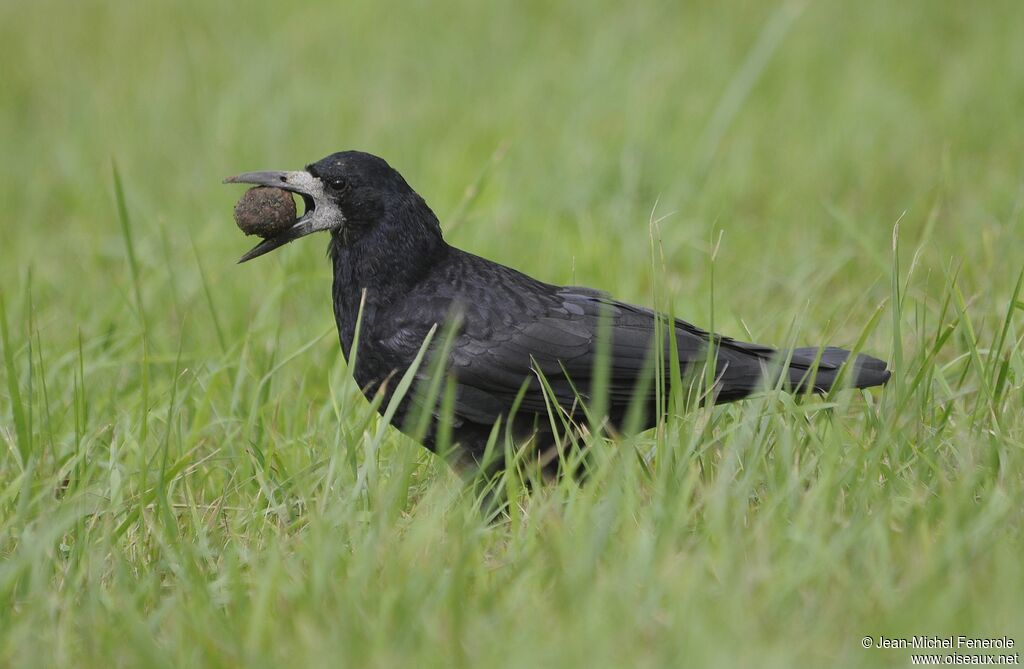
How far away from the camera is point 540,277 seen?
16.2 ft

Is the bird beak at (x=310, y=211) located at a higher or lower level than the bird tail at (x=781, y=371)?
higher

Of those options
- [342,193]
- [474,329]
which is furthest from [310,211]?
[474,329]

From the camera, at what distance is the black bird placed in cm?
326

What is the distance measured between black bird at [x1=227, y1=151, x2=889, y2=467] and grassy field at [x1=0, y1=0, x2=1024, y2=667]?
140 millimetres

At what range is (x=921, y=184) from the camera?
5594 mm

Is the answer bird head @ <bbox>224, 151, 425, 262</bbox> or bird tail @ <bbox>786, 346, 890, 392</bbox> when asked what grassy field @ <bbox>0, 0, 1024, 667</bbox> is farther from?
bird head @ <bbox>224, 151, 425, 262</bbox>

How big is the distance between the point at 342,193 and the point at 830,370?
4.66 feet

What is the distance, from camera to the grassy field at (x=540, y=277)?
2.15 metres

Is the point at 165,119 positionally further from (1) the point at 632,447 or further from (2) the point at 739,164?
(1) the point at 632,447

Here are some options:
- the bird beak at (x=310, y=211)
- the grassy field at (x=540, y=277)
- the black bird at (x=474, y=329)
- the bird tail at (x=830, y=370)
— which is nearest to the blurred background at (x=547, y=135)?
the grassy field at (x=540, y=277)

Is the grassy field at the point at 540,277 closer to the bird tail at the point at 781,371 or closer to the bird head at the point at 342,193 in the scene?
the bird tail at the point at 781,371

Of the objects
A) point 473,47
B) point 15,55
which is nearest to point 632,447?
point 473,47

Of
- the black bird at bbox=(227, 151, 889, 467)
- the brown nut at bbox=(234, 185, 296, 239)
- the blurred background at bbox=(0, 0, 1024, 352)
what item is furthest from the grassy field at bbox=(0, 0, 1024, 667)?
the brown nut at bbox=(234, 185, 296, 239)

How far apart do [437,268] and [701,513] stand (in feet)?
4.00
